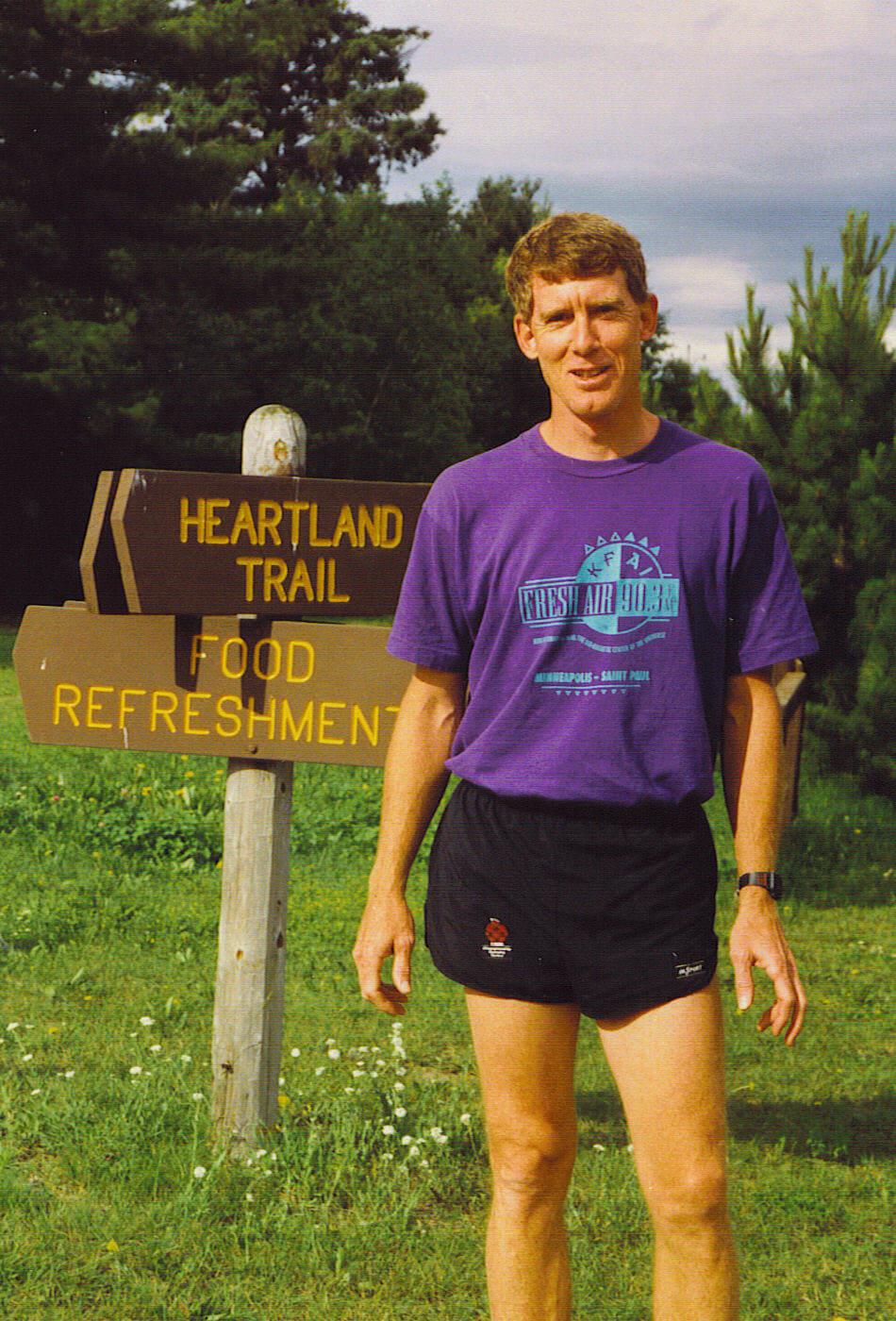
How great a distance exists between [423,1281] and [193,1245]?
57 centimetres

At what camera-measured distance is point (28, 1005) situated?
5164mm

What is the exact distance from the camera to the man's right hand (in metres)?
2.61

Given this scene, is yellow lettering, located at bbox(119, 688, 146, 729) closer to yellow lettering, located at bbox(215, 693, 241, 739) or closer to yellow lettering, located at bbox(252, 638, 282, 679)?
yellow lettering, located at bbox(215, 693, 241, 739)

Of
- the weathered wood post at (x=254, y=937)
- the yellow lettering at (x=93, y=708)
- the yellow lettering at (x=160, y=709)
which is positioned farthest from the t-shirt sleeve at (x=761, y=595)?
the yellow lettering at (x=93, y=708)

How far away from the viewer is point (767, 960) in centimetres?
235

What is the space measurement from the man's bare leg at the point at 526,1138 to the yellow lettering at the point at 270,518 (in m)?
1.71

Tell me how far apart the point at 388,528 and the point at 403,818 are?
4.68ft

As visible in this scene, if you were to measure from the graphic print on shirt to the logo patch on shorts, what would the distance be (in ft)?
1.43

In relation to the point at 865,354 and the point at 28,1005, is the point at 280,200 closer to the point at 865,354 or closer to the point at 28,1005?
the point at 865,354

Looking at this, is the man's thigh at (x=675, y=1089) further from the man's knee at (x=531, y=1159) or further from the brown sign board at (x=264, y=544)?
the brown sign board at (x=264, y=544)

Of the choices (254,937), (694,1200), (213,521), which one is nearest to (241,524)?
(213,521)

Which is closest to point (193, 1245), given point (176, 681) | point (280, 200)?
point (176, 681)

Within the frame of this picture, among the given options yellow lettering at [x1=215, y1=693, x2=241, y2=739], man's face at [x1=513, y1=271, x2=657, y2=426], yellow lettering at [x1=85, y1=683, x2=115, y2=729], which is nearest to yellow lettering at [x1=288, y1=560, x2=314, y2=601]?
yellow lettering at [x1=215, y1=693, x2=241, y2=739]

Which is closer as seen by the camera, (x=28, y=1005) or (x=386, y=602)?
(x=386, y=602)
